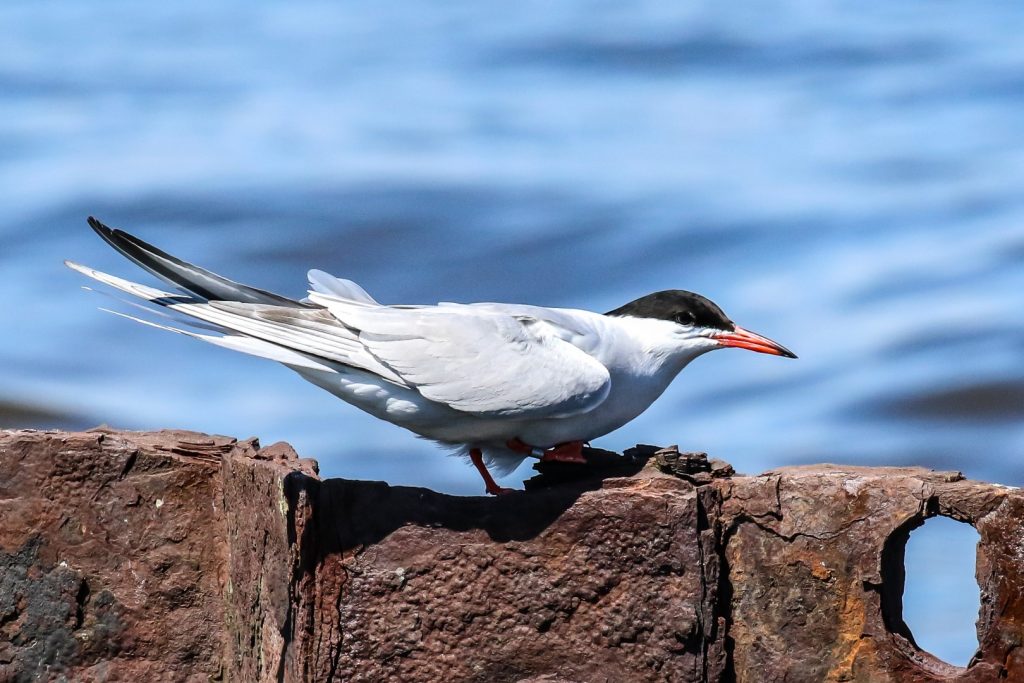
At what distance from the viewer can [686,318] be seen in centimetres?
620

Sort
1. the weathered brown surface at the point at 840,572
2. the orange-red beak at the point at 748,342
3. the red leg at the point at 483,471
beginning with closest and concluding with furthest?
the weathered brown surface at the point at 840,572 < the red leg at the point at 483,471 < the orange-red beak at the point at 748,342

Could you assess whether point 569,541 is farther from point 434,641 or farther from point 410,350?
point 410,350

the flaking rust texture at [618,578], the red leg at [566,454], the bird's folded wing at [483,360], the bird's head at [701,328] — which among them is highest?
the bird's head at [701,328]

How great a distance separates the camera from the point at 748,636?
488cm

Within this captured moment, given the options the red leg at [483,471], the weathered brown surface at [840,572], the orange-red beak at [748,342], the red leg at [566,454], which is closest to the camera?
the weathered brown surface at [840,572]

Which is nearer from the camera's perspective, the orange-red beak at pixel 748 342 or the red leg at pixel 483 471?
the red leg at pixel 483 471

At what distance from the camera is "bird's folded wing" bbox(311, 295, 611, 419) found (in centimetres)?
542

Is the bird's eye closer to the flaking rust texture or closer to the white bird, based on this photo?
the white bird

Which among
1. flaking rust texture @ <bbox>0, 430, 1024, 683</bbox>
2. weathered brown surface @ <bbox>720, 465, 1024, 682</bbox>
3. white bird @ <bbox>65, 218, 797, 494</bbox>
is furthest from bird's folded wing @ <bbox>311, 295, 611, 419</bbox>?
weathered brown surface @ <bbox>720, 465, 1024, 682</bbox>

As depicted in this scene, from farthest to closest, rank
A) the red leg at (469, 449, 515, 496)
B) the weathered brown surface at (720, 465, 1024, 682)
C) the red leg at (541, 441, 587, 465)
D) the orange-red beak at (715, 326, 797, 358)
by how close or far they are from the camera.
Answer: the orange-red beak at (715, 326, 797, 358) < the red leg at (469, 449, 515, 496) < the red leg at (541, 441, 587, 465) < the weathered brown surface at (720, 465, 1024, 682)

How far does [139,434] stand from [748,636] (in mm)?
2394

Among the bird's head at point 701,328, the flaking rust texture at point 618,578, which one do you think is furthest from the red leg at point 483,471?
the bird's head at point 701,328

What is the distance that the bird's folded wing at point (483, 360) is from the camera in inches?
213

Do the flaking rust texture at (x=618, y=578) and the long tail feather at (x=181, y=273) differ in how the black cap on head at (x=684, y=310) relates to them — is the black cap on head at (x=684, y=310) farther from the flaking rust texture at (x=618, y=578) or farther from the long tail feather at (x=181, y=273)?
the long tail feather at (x=181, y=273)
